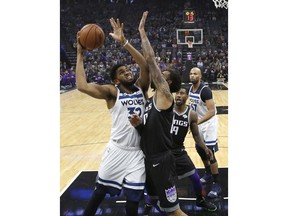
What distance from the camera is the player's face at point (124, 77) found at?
10.1 feet

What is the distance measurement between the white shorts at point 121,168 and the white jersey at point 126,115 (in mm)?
67

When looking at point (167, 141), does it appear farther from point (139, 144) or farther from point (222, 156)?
point (222, 156)

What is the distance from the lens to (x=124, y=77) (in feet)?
10.1

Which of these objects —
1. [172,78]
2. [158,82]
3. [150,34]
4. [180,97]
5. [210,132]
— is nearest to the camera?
[158,82]

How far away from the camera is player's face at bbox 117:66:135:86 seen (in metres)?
3.07

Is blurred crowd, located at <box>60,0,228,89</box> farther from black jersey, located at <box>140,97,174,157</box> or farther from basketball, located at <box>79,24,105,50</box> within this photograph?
black jersey, located at <box>140,97,174,157</box>

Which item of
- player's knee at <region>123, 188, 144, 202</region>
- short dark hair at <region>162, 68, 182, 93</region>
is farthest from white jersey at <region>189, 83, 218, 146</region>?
player's knee at <region>123, 188, 144, 202</region>

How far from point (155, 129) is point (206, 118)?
4.62 ft

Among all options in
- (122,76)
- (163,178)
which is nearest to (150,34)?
(122,76)

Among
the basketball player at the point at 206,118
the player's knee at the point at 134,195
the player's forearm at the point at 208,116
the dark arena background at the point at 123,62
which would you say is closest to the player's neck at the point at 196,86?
the basketball player at the point at 206,118

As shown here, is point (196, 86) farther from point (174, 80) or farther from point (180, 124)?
point (174, 80)

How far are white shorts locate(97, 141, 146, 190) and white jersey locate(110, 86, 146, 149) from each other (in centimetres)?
7

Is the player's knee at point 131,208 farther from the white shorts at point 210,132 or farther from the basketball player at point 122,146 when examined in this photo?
the white shorts at point 210,132

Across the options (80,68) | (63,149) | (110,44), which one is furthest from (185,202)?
(110,44)
